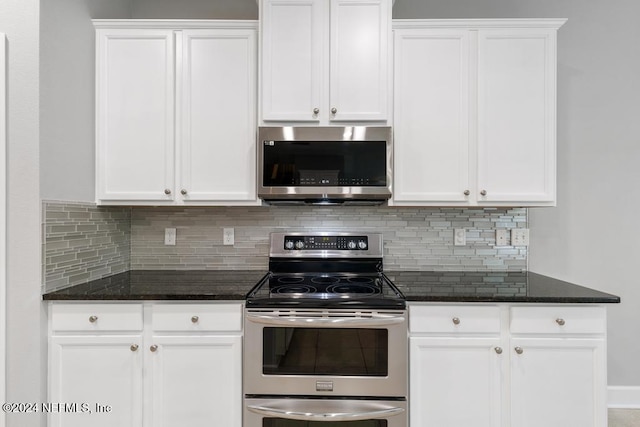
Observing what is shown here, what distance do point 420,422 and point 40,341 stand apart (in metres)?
1.79

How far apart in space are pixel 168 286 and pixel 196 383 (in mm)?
506

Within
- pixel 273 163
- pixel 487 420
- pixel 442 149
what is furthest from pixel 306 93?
pixel 487 420

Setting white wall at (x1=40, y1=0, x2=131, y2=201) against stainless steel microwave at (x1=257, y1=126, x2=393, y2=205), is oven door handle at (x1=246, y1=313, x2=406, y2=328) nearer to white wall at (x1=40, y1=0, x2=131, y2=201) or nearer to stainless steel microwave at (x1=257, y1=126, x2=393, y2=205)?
stainless steel microwave at (x1=257, y1=126, x2=393, y2=205)

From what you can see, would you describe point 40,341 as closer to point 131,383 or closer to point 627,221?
point 131,383

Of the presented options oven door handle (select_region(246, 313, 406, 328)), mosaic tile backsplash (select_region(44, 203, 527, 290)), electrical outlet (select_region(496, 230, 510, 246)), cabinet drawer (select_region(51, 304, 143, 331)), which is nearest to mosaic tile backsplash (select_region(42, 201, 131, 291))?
mosaic tile backsplash (select_region(44, 203, 527, 290))

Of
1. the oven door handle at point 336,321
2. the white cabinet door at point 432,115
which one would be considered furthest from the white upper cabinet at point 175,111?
the white cabinet door at point 432,115

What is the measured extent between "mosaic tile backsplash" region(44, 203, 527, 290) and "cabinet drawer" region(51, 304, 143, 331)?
0.64 m

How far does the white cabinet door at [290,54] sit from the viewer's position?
6.37ft

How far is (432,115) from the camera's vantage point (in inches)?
77.5

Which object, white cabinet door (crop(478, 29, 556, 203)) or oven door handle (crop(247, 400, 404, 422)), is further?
white cabinet door (crop(478, 29, 556, 203))

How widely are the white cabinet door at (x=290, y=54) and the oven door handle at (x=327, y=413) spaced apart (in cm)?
145

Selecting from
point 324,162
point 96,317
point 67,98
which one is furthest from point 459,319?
point 67,98

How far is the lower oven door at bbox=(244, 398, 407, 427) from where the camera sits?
162 centimetres

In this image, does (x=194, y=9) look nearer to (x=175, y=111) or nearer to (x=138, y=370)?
(x=175, y=111)
